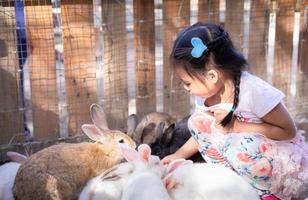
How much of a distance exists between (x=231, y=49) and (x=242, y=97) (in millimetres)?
280

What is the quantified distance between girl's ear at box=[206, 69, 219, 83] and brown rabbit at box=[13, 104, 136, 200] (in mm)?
918

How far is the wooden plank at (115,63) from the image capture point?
431 cm

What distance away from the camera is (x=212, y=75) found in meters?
2.85

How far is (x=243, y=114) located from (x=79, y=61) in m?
1.71

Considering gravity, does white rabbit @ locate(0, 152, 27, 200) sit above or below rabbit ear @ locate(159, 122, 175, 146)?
below

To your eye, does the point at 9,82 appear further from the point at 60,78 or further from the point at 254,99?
the point at 254,99

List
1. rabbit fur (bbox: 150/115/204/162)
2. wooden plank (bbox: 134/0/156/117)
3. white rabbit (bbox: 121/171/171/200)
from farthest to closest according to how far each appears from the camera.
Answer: wooden plank (bbox: 134/0/156/117), rabbit fur (bbox: 150/115/204/162), white rabbit (bbox: 121/171/171/200)

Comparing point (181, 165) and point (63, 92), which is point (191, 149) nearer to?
point (181, 165)

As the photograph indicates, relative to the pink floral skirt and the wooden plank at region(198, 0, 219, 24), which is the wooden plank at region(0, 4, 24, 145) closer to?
the wooden plank at region(198, 0, 219, 24)

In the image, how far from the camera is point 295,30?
17.1ft

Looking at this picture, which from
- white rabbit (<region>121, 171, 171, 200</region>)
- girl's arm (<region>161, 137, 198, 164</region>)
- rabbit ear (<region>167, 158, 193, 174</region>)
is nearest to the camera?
white rabbit (<region>121, 171, 171, 200</region>)

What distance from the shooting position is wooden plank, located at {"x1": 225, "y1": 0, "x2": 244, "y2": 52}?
4703 millimetres

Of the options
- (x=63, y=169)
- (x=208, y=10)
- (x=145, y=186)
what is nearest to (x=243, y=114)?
(x=145, y=186)

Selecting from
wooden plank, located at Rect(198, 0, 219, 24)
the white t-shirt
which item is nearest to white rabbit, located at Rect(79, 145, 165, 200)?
the white t-shirt
